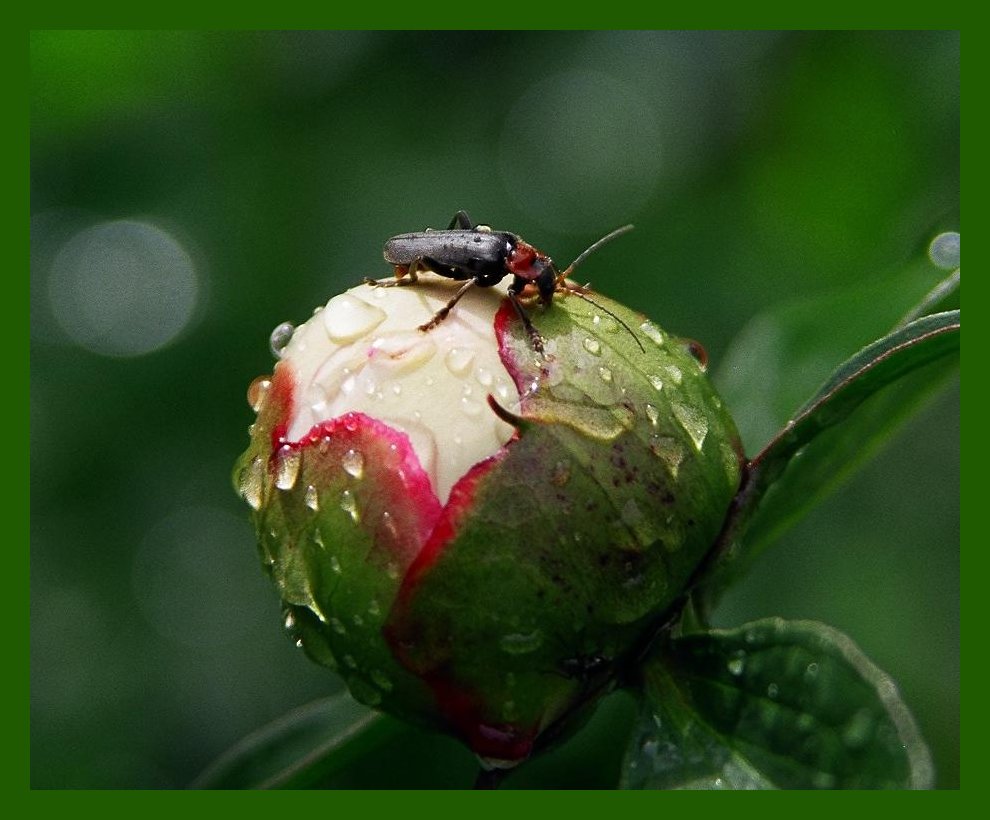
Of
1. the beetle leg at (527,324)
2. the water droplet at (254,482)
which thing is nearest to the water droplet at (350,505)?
the water droplet at (254,482)

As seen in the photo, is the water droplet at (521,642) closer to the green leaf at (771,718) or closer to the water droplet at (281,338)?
the green leaf at (771,718)

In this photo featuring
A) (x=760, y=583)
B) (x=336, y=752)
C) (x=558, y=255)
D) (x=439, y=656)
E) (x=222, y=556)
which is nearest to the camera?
(x=439, y=656)

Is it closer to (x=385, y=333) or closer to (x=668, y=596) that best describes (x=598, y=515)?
(x=668, y=596)

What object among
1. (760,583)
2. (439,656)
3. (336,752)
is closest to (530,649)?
(439,656)

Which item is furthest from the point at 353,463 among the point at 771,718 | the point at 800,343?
the point at 800,343

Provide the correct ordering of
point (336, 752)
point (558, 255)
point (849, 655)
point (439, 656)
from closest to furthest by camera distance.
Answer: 1. point (849, 655)
2. point (439, 656)
3. point (336, 752)
4. point (558, 255)

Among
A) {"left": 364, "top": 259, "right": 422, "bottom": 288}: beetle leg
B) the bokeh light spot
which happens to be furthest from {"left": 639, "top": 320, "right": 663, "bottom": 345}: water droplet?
the bokeh light spot
